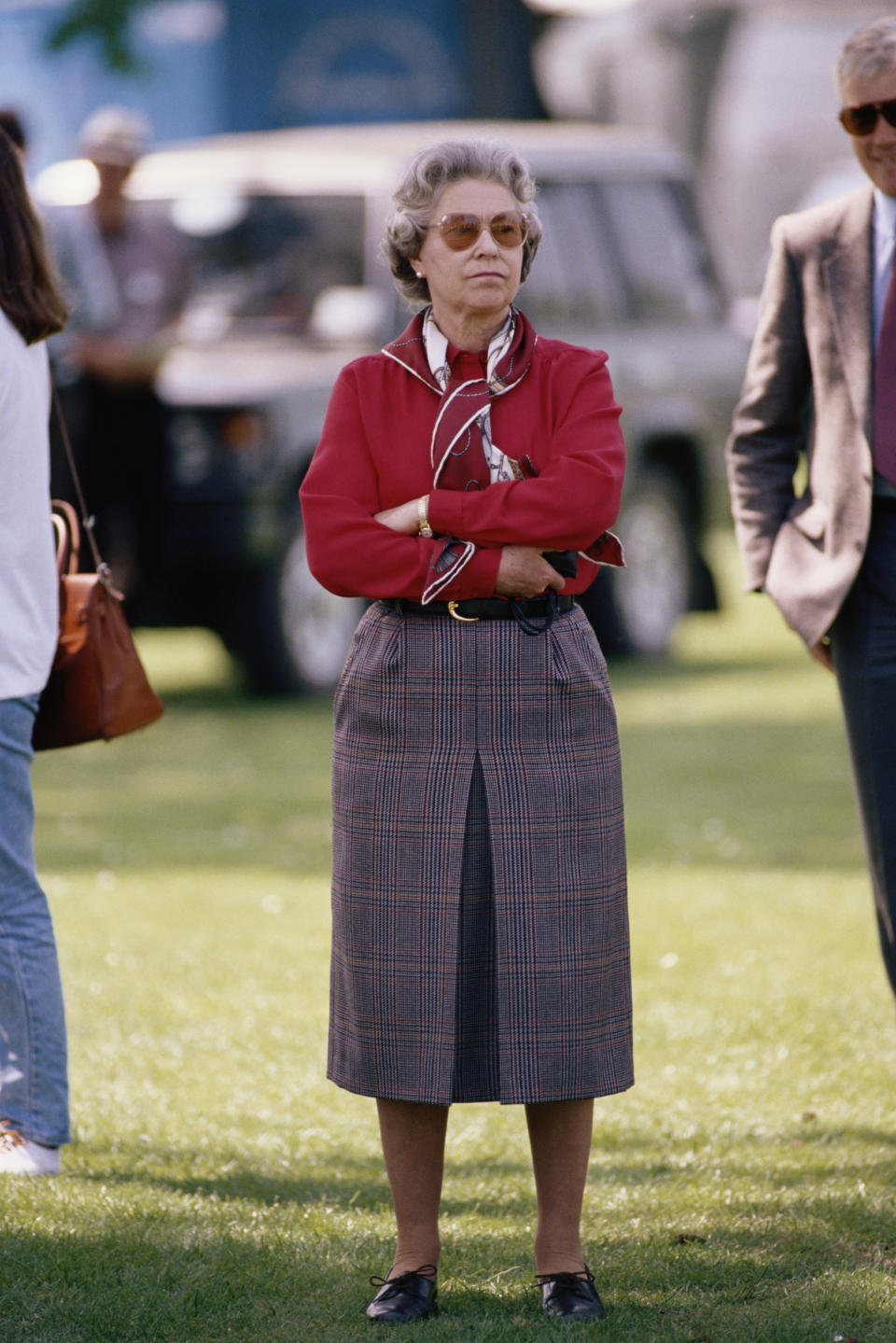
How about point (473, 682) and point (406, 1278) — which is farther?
point (406, 1278)

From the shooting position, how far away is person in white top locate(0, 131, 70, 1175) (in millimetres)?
4039

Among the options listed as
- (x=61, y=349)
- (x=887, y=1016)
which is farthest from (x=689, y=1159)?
(x=61, y=349)

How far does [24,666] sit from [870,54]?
202 cm

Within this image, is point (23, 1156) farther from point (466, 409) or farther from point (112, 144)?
point (112, 144)

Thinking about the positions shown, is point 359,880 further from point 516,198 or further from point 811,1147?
point 811,1147

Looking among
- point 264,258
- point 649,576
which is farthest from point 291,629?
point 649,576

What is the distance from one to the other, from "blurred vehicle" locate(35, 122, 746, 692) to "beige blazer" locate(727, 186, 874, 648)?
18.4 feet

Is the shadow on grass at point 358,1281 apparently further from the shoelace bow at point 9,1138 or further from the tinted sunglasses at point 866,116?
the tinted sunglasses at point 866,116

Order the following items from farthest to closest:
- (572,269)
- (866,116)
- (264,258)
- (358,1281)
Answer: (572,269)
(264,258)
(866,116)
(358,1281)

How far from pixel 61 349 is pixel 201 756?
2013 mm

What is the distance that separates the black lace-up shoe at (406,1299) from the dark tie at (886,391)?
1772 mm

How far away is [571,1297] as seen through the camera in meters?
3.49

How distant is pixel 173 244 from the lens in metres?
10.8

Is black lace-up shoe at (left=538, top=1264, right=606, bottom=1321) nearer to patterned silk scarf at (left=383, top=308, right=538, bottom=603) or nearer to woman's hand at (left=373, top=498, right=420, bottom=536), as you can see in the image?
patterned silk scarf at (left=383, top=308, right=538, bottom=603)
